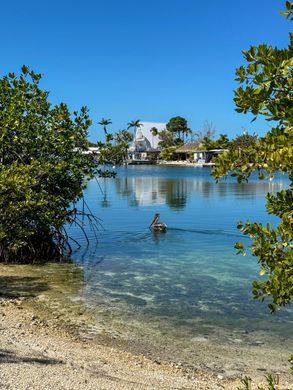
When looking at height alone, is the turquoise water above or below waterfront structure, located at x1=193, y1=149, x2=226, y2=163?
below

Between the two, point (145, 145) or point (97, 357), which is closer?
point (97, 357)

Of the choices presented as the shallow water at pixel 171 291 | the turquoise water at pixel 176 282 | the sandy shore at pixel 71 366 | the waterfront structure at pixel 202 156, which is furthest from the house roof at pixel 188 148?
the sandy shore at pixel 71 366

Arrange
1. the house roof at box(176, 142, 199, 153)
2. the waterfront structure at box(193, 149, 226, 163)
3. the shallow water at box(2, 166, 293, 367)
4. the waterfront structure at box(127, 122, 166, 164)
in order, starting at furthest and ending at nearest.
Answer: the waterfront structure at box(127, 122, 166, 164)
the house roof at box(176, 142, 199, 153)
the waterfront structure at box(193, 149, 226, 163)
the shallow water at box(2, 166, 293, 367)

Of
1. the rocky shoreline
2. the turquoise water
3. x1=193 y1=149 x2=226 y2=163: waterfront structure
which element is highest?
x1=193 y1=149 x2=226 y2=163: waterfront structure

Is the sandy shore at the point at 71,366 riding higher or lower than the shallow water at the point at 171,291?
higher

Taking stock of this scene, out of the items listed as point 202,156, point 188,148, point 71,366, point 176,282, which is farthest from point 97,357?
point 188,148

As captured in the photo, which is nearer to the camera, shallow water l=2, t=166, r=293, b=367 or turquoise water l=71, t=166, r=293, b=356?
shallow water l=2, t=166, r=293, b=367

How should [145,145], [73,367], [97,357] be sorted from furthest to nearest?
[145,145] → [97,357] → [73,367]

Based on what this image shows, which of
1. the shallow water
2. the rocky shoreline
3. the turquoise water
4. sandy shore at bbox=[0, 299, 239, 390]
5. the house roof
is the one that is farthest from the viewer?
the house roof

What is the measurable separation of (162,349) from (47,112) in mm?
10203

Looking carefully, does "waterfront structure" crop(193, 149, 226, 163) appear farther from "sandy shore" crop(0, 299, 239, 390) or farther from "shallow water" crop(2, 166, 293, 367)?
"sandy shore" crop(0, 299, 239, 390)

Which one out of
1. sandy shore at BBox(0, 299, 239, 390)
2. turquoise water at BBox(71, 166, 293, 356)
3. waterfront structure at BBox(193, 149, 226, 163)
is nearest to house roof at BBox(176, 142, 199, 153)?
waterfront structure at BBox(193, 149, 226, 163)

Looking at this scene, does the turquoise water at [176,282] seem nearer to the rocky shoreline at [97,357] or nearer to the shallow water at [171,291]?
the shallow water at [171,291]

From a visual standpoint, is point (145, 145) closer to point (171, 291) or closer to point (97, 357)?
point (171, 291)
